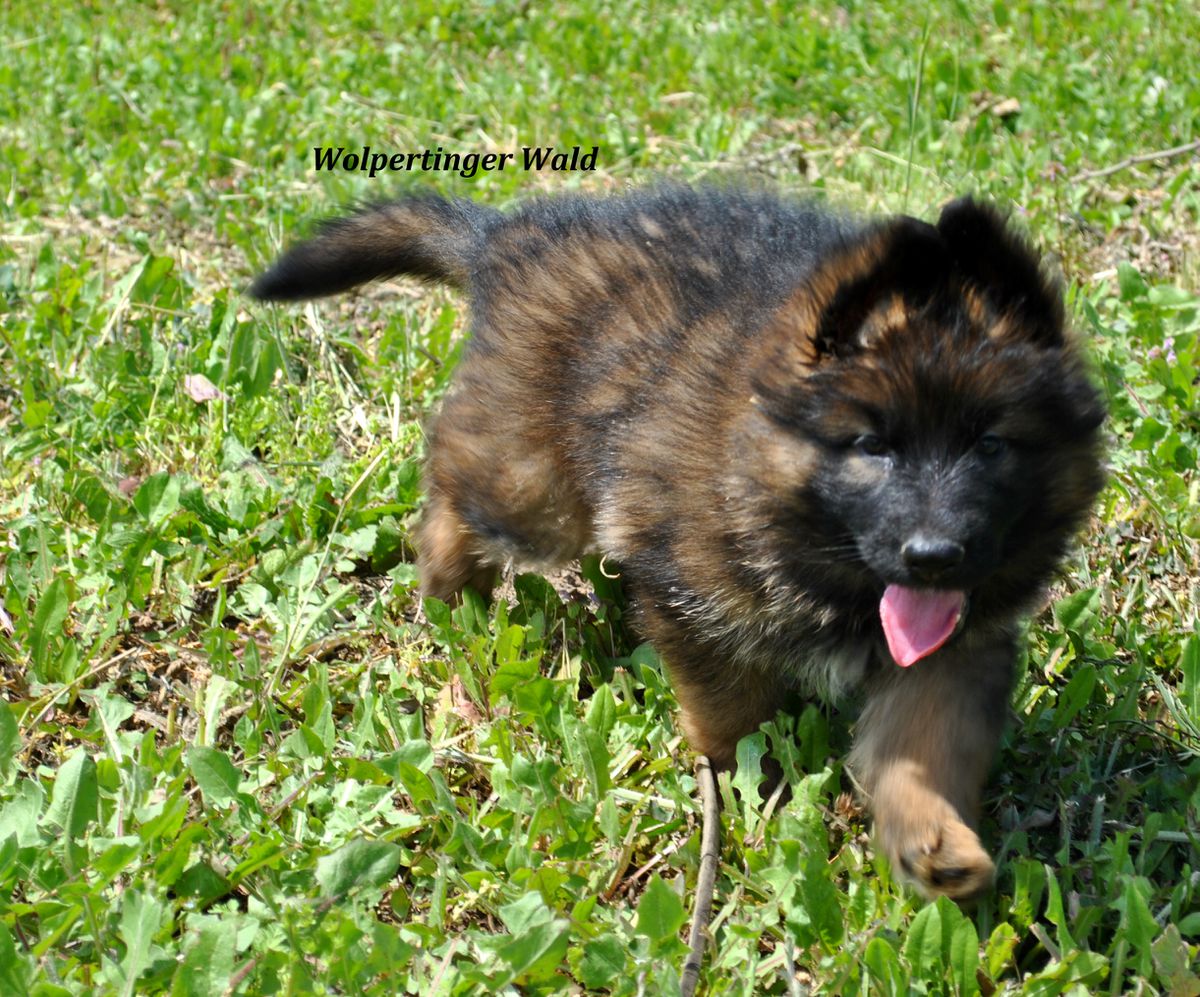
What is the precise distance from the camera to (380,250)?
149 inches

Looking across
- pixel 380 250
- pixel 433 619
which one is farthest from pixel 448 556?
pixel 380 250

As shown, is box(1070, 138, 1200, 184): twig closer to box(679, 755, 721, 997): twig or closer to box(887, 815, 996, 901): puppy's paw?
box(679, 755, 721, 997): twig

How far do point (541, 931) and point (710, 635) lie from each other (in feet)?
2.59

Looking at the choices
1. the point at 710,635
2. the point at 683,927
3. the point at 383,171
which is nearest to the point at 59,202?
the point at 383,171

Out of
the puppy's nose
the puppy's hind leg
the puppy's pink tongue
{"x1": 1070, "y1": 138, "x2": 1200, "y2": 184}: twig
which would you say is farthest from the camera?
{"x1": 1070, "y1": 138, "x2": 1200, "y2": 184}: twig

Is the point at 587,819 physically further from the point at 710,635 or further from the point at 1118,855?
the point at 1118,855

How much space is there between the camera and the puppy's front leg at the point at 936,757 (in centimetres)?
275

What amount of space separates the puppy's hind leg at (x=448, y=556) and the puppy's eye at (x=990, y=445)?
140 centimetres

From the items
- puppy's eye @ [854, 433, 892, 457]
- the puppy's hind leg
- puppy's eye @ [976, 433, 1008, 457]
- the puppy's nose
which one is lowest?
the puppy's hind leg

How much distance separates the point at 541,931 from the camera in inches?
100

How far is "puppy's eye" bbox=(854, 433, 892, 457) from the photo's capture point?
2705mm

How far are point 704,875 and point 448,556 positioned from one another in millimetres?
1194

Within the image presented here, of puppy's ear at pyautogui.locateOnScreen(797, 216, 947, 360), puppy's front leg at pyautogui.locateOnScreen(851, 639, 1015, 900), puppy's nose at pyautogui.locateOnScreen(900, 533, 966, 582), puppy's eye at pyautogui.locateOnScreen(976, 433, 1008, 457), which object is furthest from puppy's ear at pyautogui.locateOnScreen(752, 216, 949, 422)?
puppy's front leg at pyautogui.locateOnScreen(851, 639, 1015, 900)

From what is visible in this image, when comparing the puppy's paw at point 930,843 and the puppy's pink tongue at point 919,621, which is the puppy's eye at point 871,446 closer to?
the puppy's pink tongue at point 919,621
